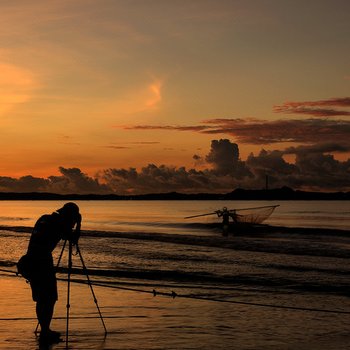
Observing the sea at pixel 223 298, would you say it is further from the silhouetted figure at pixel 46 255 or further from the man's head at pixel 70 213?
the man's head at pixel 70 213

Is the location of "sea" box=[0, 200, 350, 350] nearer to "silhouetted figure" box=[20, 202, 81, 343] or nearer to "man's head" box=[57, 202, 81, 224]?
"silhouetted figure" box=[20, 202, 81, 343]

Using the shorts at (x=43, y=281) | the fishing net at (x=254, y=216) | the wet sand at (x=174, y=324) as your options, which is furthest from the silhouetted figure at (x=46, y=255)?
the fishing net at (x=254, y=216)

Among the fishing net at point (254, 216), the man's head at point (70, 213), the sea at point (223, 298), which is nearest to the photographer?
the man's head at point (70, 213)

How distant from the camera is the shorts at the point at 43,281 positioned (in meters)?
9.62

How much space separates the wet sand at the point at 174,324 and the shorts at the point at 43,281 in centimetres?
71

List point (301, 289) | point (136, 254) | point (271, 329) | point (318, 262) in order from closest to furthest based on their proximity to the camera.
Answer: point (271, 329)
point (301, 289)
point (318, 262)
point (136, 254)

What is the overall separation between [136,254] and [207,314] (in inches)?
683

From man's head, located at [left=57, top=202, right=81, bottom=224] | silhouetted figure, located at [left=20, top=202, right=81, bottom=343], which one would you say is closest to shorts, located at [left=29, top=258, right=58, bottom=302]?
silhouetted figure, located at [left=20, top=202, right=81, bottom=343]

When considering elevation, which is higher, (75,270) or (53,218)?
(53,218)

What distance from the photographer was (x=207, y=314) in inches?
490

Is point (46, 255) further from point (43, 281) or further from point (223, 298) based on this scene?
point (223, 298)

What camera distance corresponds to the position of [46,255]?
966cm

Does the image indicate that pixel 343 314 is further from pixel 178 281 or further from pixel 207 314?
pixel 178 281

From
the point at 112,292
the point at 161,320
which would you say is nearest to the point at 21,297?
the point at 112,292
